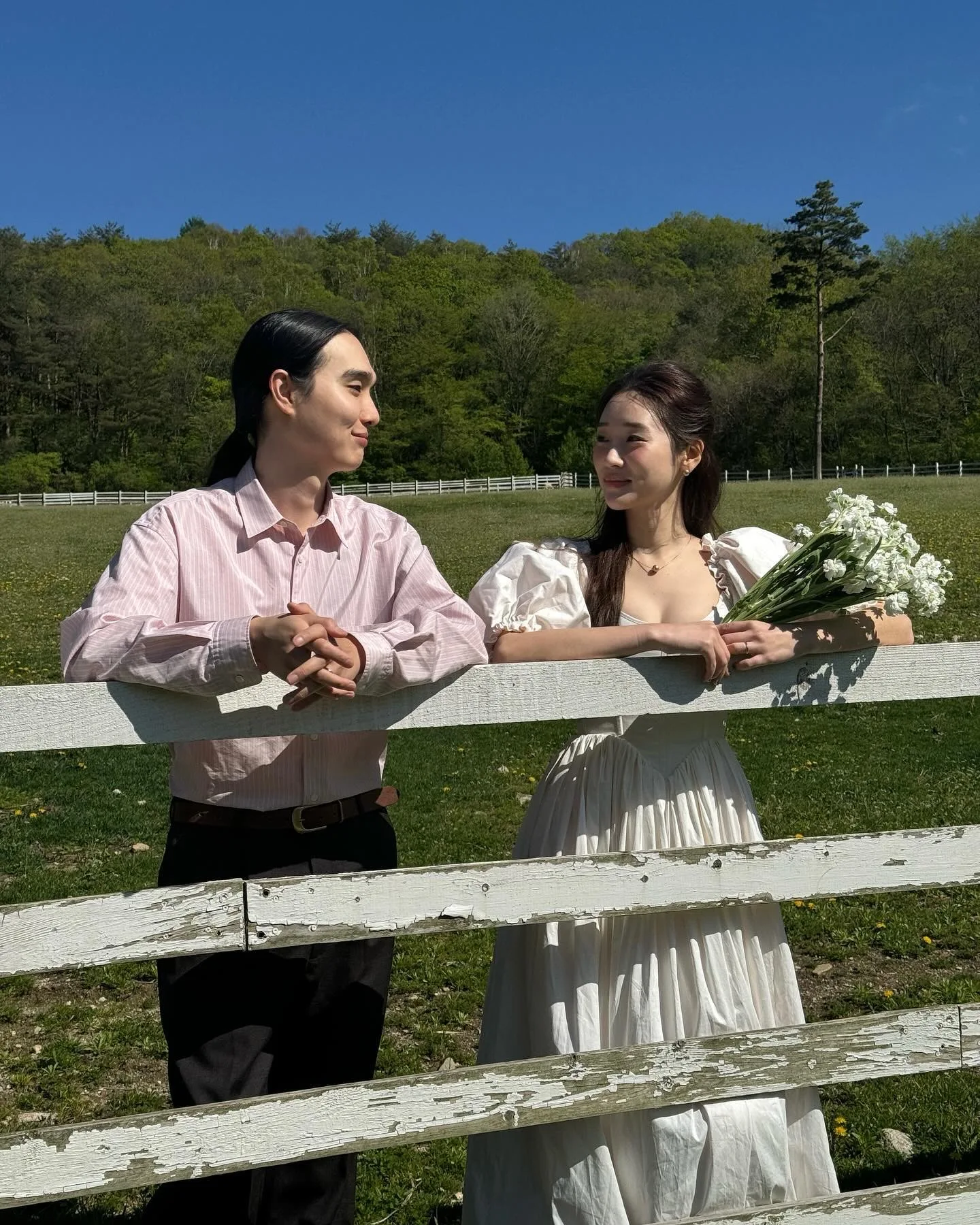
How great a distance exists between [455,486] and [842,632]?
5715cm

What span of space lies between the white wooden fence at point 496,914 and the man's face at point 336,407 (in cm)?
72

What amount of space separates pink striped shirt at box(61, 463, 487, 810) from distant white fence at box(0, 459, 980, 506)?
50543 mm

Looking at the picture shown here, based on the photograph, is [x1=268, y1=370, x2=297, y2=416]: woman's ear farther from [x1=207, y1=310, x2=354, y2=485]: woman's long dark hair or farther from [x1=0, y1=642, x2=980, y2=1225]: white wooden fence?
[x1=0, y1=642, x2=980, y2=1225]: white wooden fence

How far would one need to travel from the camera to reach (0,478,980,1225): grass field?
393 cm

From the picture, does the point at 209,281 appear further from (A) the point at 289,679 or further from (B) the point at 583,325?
(A) the point at 289,679

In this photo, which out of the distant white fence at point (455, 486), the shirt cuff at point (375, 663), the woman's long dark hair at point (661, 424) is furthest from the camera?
the distant white fence at point (455, 486)

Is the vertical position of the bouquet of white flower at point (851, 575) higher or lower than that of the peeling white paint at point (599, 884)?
higher

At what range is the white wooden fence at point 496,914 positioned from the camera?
2.13m

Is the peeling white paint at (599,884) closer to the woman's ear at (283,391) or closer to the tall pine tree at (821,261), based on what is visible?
the woman's ear at (283,391)

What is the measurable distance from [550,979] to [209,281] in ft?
277

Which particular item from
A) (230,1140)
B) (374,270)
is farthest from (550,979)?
(374,270)

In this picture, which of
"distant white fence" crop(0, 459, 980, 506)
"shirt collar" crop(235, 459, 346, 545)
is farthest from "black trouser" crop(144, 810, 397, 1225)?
"distant white fence" crop(0, 459, 980, 506)

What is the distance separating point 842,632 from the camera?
260 cm

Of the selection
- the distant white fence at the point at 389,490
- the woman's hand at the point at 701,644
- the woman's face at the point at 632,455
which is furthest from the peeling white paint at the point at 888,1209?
the distant white fence at the point at 389,490
